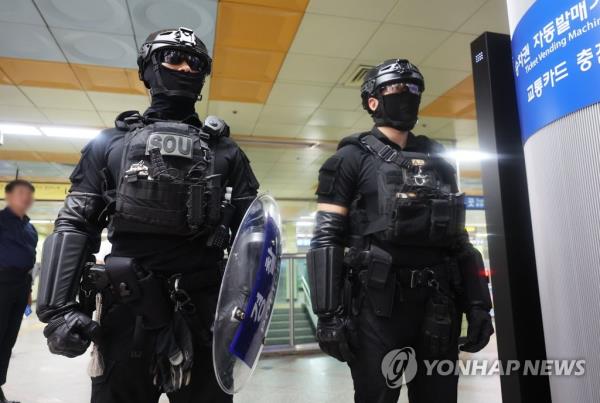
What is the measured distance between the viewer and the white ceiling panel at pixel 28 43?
377 cm

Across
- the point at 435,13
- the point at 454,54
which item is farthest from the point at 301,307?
the point at 435,13

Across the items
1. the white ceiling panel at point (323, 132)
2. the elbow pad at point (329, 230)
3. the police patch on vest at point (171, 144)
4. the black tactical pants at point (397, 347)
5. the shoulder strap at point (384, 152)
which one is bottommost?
the black tactical pants at point (397, 347)

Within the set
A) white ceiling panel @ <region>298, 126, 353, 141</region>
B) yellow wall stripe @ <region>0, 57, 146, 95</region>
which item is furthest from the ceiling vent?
yellow wall stripe @ <region>0, 57, 146, 95</region>

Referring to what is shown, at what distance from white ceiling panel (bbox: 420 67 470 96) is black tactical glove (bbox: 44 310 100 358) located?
4390 millimetres

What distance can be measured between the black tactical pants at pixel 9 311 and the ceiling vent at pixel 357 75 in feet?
12.2

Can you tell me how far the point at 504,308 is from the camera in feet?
4.77

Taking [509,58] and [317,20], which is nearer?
[509,58]

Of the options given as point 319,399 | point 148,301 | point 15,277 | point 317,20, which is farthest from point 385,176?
point 15,277

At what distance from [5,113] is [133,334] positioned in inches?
237

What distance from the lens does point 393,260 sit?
1.50m

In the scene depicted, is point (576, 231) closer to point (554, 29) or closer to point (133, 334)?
point (554, 29)

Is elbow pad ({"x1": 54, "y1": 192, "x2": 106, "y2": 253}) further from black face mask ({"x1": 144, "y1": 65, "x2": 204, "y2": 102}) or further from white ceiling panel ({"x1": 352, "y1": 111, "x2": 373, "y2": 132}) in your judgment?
white ceiling panel ({"x1": 352, "y1": 111, "x2": 373, "y2": 132})

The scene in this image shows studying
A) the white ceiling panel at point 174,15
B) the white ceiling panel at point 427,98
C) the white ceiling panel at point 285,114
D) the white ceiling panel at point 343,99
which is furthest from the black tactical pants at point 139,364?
the white ceiling panel at point 427,98

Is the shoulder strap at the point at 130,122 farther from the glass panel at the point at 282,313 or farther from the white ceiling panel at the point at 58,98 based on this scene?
the white ceiling panel at the point at 58,98
